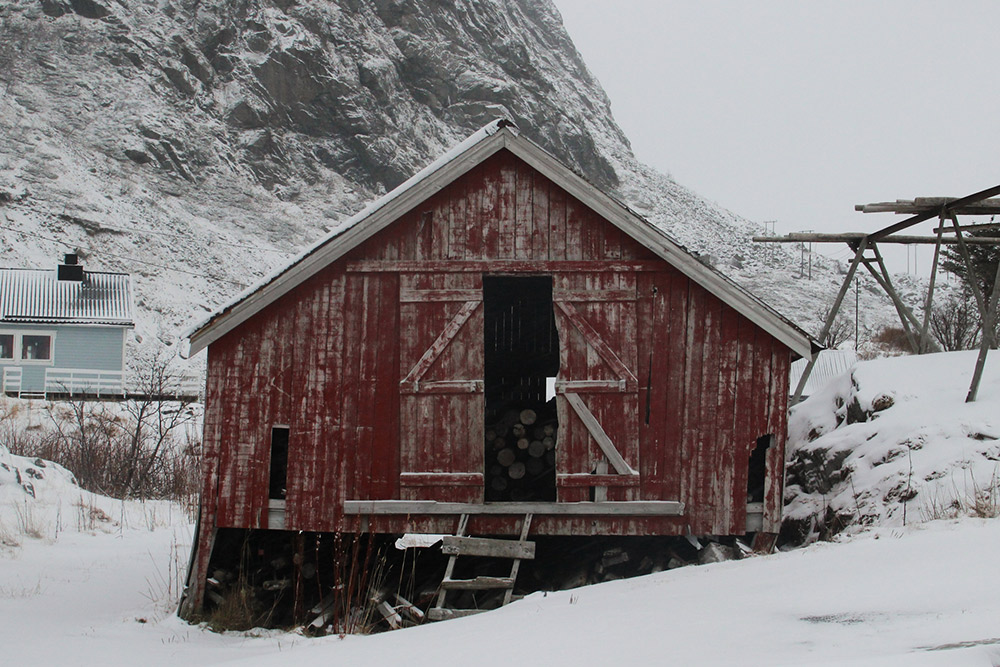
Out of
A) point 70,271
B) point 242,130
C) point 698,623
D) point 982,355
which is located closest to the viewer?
point 698,623

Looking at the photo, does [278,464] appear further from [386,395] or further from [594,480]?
[594,480]

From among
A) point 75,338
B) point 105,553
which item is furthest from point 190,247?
point 105,553

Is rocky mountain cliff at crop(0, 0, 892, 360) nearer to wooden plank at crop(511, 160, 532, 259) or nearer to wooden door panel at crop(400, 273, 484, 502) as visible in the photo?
wooden door panel at crop(400, 273, 484, 502)

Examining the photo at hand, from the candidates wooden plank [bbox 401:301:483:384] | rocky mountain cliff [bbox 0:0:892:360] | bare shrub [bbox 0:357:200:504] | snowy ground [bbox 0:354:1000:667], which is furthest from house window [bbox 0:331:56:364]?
wooden plank [bbox 401:301:483:384]

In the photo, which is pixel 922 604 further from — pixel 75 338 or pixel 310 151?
pixel 310 151

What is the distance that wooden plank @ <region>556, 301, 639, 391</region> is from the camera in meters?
9.89

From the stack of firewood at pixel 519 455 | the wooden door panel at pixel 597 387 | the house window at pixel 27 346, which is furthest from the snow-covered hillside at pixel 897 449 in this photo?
the house window at pixel 27 346

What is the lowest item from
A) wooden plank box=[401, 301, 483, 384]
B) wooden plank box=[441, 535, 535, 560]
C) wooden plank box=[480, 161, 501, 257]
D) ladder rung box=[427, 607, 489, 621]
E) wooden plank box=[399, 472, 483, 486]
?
ladder rung box=[427, 607, 489, 621]

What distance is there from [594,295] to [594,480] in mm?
2008

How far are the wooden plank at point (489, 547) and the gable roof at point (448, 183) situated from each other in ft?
10.6

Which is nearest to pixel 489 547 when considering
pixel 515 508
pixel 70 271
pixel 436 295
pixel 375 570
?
pixel 515 508

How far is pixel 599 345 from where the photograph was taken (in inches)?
391

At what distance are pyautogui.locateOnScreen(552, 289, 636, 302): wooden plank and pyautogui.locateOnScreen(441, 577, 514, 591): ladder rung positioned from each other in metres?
3.05

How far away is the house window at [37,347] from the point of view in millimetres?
31703
